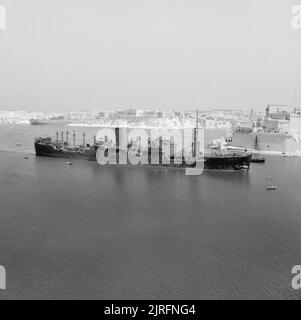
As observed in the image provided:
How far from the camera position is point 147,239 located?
19.6ft

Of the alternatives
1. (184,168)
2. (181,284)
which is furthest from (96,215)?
(184,168)

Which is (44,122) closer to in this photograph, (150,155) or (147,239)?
(150,155)

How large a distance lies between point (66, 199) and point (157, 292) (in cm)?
463

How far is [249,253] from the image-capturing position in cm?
551

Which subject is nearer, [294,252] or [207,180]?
[294,252]

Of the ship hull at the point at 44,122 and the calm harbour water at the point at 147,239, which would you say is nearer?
the calm harbour water at the point at 147,239

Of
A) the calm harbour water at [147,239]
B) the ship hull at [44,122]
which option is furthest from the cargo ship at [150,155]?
the ship hull at [44,122]

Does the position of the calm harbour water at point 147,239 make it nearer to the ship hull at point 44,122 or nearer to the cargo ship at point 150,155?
the cargo ship at point 150,155

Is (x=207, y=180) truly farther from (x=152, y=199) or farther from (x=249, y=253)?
(x=249, y=253)

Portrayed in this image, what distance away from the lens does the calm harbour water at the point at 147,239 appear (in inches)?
178

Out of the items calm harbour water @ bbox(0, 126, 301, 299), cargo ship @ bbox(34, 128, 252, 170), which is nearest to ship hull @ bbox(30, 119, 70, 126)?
cargo ship @ bbox(34, 128, 252, 170)

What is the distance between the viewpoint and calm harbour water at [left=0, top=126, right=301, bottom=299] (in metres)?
4.52
